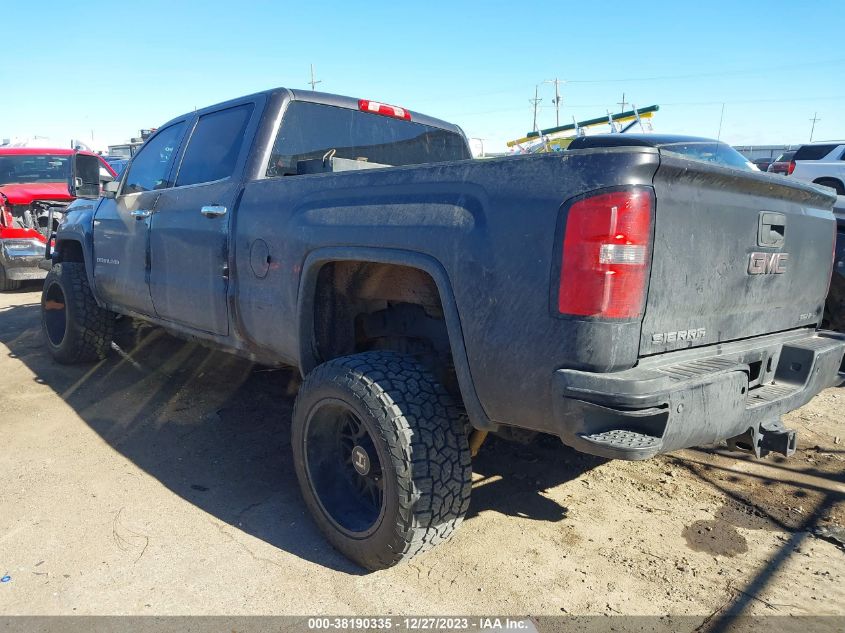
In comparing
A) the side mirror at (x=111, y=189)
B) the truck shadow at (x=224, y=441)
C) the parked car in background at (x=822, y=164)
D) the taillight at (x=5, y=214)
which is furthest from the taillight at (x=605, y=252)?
the parked car in background at (x=822, y=164)

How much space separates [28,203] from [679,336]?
9721 mm

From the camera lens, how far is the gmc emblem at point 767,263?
2359mm

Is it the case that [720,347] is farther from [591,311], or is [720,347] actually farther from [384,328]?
[384,328]

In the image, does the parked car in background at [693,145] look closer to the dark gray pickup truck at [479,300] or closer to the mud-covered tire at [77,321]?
the dark gray pickup truck at [479,300]

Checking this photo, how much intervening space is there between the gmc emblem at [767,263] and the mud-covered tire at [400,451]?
1288mm

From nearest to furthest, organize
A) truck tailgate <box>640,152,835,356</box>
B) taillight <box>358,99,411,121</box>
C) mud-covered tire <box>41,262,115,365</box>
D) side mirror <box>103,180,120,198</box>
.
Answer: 1. truck tailgate <box>640,152,835,356</box>
2. taillight <box>358,99,411,121</box>
3. side mirror <box>103,180,120,198</box>
4. mud-covered tire <box>41,262,115,365</box>

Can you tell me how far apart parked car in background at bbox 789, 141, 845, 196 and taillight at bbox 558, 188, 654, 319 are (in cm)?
1392

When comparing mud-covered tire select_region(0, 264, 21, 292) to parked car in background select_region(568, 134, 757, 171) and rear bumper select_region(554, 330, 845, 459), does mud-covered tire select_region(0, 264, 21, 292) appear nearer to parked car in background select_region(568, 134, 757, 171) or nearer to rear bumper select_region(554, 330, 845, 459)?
parked car in background select_region(568, 134, 757, 171)

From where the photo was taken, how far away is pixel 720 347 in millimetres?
2309

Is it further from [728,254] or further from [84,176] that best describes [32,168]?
[728,254]

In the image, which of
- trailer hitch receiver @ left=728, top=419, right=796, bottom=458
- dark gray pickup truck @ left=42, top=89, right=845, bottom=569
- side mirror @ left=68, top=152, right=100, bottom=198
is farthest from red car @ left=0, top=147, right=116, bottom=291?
trailer hitch receiver @ left=728, top=419, right=796, bottom=458

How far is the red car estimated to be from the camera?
8.48 meters

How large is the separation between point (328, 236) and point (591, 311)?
4.07 feet

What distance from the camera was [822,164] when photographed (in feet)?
45.1
